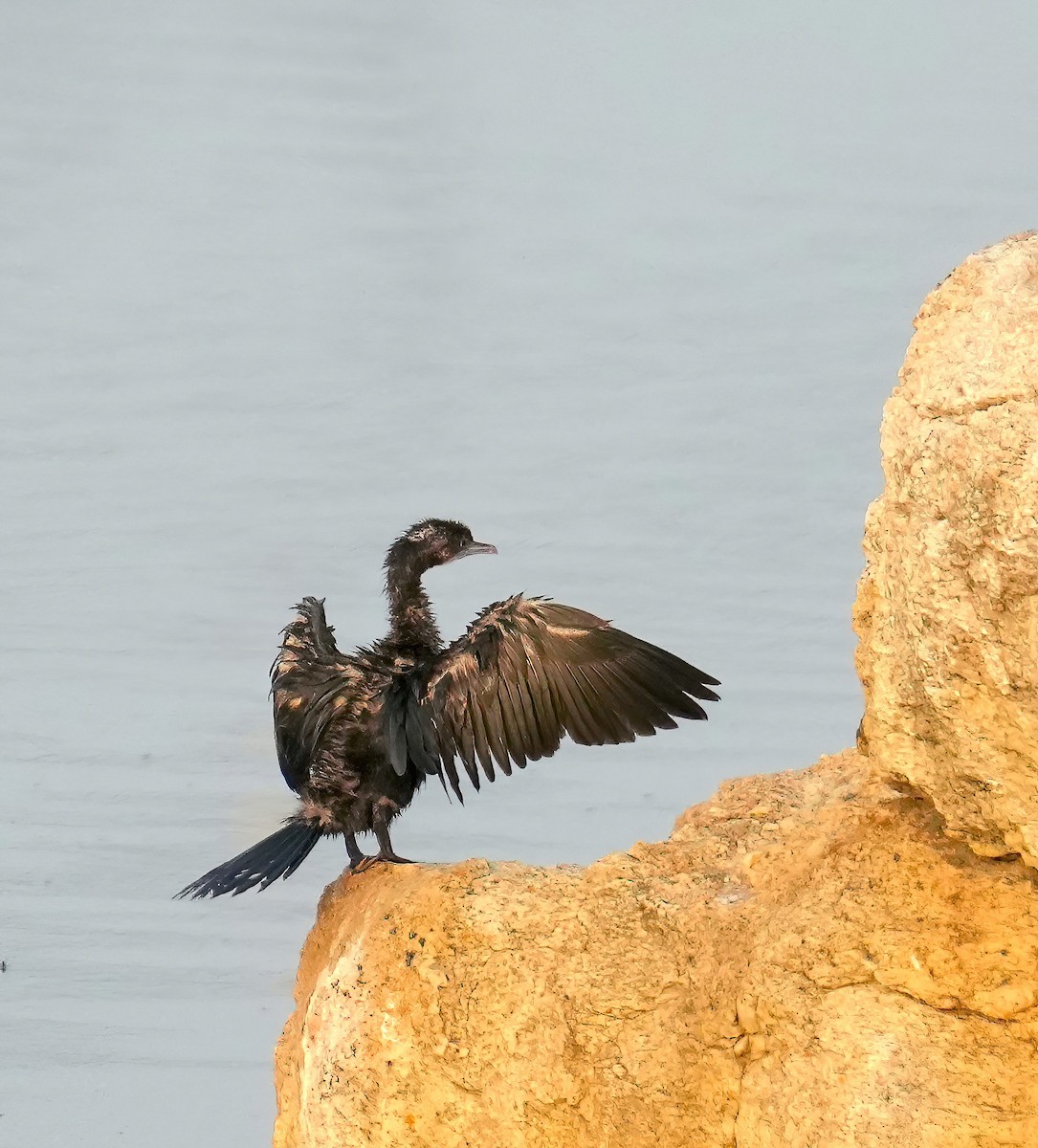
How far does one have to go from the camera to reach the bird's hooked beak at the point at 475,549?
4645 mm

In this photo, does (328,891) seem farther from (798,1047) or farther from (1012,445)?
(1012,445)

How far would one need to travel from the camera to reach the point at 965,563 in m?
3.04

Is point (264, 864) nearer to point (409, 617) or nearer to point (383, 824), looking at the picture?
point (383, 824)

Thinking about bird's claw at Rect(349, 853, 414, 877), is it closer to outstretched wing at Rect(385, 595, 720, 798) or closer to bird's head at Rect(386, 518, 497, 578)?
outstretched wing at Rect(385, 595, 720, 798)

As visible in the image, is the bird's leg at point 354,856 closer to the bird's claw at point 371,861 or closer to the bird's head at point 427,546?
the bird's claw at point 371,861

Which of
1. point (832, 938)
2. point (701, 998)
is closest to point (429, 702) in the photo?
point (701, 998)

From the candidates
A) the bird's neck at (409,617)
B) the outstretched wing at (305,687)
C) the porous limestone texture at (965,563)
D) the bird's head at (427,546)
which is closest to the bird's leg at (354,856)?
the outstretched wing at (305,687)

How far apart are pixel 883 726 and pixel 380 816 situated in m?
1.49

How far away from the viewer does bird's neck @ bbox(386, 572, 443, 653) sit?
4449 millimetres

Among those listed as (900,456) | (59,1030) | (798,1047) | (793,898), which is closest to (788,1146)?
(798,1047)

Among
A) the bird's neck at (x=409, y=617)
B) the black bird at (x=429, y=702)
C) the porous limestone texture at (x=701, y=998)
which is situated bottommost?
the porous limestone texture at (x=701, y=998)

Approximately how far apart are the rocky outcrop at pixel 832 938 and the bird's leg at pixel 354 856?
192 mm

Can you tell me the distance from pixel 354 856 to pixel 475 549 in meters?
0.86

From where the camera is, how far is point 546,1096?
358 centimetres
